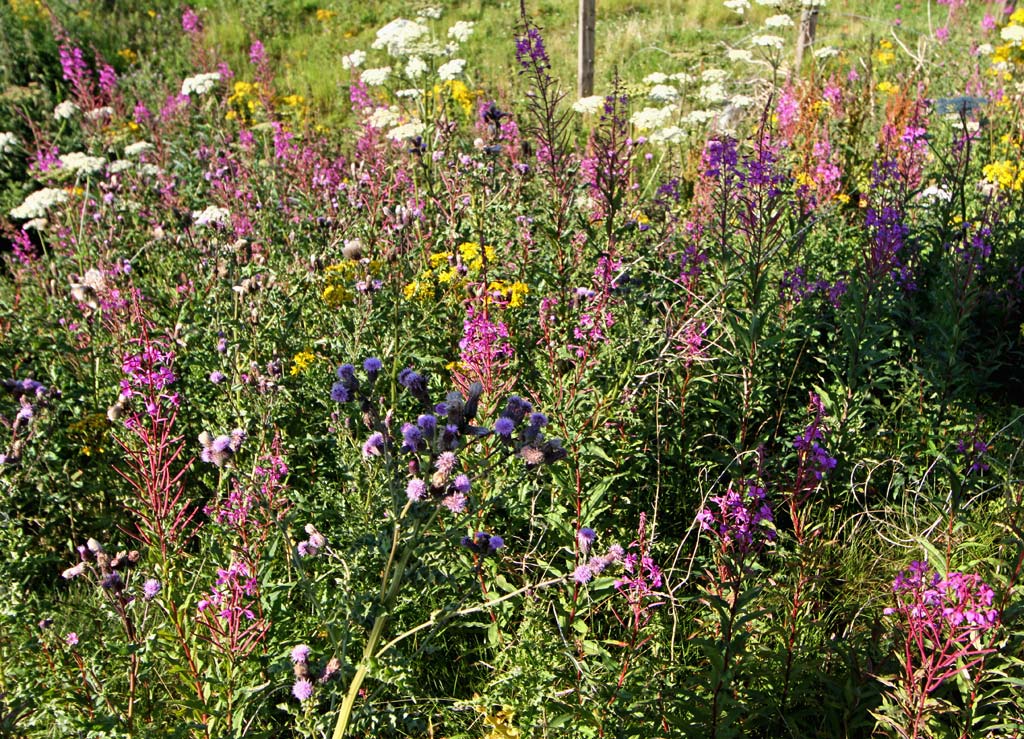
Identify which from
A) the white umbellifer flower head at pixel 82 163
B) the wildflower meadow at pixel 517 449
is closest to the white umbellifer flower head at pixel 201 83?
the wildflower meadow at pixel 517 449

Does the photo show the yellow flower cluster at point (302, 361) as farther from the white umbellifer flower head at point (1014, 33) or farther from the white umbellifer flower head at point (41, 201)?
the white umbellifer flower head at point (1014, 33)

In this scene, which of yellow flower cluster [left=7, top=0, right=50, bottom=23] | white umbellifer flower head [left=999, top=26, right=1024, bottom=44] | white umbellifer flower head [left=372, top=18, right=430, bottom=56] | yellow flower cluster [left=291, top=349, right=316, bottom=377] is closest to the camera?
yellow flower cluster [left=291, top=349, right=316, bottom=377]

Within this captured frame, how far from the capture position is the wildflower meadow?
226 cm

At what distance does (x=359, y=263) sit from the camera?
12.3 ft

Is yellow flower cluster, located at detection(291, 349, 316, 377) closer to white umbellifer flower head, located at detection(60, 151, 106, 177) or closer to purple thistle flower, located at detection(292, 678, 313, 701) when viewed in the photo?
purple thistle flower, located at detection(292, 678, 313, 701)

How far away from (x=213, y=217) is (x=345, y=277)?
891 mm

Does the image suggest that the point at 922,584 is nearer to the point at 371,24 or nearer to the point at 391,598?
the point at 391,598

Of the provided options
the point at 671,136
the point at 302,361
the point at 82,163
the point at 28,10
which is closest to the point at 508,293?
the point at 302,361

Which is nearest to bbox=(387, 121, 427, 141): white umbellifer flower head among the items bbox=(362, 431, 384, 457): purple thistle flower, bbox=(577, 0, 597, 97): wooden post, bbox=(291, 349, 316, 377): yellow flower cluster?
bbox=(291, 349, 316, 377): yellow flower cluster

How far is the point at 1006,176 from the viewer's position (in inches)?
187

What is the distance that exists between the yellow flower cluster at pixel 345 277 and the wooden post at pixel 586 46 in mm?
4108

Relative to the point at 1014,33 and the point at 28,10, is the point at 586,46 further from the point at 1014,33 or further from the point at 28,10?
the point at 28,10

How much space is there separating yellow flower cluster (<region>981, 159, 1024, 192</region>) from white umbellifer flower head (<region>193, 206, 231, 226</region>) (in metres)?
4.59

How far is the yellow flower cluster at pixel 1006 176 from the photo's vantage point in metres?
4.75
